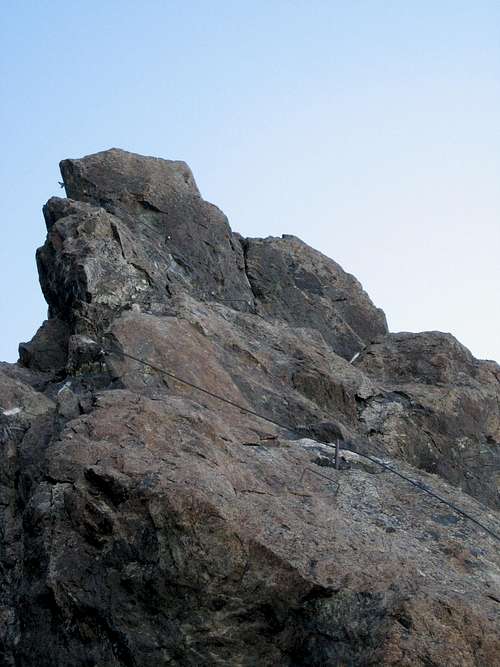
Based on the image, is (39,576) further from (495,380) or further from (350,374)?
(495,380)

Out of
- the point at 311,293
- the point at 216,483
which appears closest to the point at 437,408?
the point at 311,293

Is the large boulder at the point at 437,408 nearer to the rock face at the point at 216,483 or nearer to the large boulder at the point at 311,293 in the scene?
the rock face at the point at 216,483

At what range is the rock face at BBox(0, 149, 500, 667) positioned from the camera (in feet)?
40.9

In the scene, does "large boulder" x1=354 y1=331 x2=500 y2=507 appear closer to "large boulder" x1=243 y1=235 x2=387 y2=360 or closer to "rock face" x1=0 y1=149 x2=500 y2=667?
"rock face" x1=0 y1=149 x2=500 y2=667

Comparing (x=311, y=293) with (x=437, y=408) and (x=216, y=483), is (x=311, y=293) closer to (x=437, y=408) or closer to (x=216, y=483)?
(x=437, y=408)

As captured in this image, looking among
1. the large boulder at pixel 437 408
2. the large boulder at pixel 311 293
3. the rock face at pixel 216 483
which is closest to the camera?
the rock face at pixel 216 483

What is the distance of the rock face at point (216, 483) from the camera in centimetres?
1245

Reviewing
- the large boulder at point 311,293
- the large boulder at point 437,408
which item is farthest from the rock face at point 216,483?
the large boulder at point 311,293

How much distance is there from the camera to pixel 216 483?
13250mm

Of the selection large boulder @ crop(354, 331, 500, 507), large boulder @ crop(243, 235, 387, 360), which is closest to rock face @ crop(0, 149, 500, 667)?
large boulder @ crop(354, 331, 500, 507)

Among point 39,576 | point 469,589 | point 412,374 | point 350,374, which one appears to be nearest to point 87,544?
point 39,576

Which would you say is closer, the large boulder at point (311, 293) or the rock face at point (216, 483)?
the rock face at point (216, 483)

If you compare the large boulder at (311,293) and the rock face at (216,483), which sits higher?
the large boulder at (311,293)

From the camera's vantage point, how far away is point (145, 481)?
12906 mm
